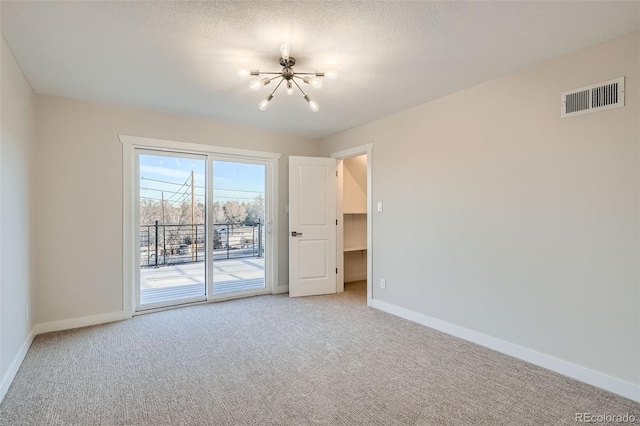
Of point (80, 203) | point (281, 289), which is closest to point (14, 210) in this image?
point (80, 203)

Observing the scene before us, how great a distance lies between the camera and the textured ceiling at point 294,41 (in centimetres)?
190

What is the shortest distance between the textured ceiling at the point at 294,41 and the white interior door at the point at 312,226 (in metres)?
1.60

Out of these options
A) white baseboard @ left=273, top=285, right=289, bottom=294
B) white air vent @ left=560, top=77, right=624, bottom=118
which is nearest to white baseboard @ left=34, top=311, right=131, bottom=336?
white baseboard @ left=273, top=285, right=289, bottom=294

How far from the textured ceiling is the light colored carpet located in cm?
247

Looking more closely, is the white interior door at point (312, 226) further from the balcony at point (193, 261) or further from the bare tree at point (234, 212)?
the bare tree at point (234, 212)

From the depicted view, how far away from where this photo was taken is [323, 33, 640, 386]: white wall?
2.17 metres

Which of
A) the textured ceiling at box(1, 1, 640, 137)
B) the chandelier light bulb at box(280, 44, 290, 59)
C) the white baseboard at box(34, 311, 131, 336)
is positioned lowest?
the white baseboard at box(34, 311, 131, 336)

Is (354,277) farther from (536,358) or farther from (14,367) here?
(14,367)

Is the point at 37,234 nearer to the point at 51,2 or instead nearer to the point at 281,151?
the point at 51,2

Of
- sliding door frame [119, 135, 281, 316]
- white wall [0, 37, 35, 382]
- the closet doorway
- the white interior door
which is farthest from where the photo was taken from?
the closet doorway

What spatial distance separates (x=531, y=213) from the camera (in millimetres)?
2623

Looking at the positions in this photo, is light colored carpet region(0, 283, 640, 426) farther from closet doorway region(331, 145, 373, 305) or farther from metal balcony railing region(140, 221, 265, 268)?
closet doorway region(331, 145, 373, 305)

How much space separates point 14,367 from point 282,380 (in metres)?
2.05

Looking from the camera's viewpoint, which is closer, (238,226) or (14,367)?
(14,367)
